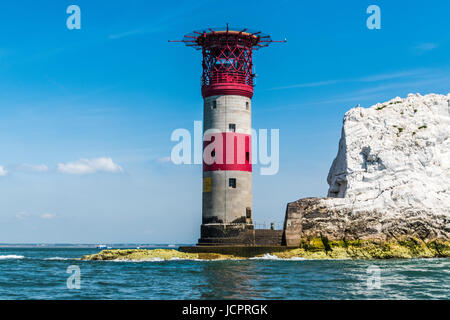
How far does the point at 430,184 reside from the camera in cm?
3912

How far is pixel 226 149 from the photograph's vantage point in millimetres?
40594

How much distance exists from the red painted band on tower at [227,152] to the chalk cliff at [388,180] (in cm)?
532

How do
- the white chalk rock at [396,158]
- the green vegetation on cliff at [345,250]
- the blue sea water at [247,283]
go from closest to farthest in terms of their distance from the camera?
the blue sea water at [247,283] < the green vegetation on cliff at [345,250] < the white chalk rock at [396,158]

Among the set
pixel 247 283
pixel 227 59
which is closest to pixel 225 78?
pixel 227 59

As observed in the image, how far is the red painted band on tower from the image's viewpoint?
133 ft

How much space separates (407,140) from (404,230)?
7.70 m

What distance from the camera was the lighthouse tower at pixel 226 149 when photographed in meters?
40.5

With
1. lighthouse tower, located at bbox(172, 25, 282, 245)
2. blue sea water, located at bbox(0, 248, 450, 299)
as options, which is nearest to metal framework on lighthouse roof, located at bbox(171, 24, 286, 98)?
lighthouse tower, located at bbox(172, 25, 282, 245)

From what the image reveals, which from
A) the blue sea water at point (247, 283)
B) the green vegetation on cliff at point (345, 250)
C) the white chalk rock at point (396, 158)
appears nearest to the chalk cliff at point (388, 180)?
the white chalk rock at point (396, 158)

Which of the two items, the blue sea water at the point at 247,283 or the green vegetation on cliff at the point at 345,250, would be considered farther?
the green vegetation on cliff at the point at 345,250

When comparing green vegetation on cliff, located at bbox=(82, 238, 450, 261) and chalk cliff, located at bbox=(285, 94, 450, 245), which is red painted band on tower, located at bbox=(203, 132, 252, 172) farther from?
green vegetation on cliff, located at bbox=(82, 238, 450, 261)

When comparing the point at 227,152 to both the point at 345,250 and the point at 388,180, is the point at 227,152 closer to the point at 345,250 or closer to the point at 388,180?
the point at 345,250

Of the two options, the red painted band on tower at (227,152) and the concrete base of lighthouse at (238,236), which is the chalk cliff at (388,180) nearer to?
the concrete base of lighthouse at (238,236)

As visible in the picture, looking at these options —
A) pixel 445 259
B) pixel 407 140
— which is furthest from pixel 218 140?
pixel 445 259
